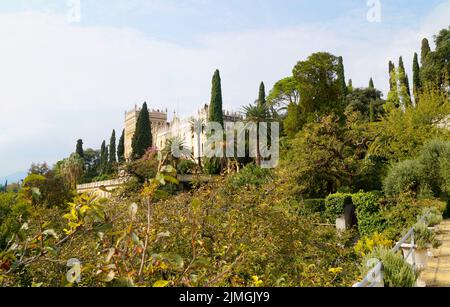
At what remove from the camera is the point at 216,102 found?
120ft

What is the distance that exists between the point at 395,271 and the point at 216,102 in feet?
110

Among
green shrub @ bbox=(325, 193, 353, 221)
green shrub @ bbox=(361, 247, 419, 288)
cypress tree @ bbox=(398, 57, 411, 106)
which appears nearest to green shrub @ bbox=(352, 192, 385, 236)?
green shrub @ bbox=(325, 193, 353, 221)

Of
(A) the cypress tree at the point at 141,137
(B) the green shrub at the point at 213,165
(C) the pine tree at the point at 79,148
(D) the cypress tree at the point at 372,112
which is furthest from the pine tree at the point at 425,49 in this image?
(C) the pine tree at the point at 79,148

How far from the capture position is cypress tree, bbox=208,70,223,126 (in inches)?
1436

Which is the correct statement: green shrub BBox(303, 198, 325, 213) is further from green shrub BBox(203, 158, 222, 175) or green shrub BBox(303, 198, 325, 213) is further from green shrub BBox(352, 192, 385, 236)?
green shrub BBox(203, 158, 222, 175)

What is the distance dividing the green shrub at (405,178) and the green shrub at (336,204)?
Answer: 1.51m

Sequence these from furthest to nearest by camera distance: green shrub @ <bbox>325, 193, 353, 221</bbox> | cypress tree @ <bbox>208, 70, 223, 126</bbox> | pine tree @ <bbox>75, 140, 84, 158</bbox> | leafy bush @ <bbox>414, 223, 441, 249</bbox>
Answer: pine tree @ <bbox>75, 140, 84, 158</bbox> < cypress tree @ <bbox>208, 70, 223, 126</bbox> < green shrub @ <bbox>325, 193, 353, 221</bbox> < leafy bush @ <bbox>414, 223, 441, 249</bbox>

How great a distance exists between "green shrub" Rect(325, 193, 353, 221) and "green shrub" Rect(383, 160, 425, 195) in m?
1.51

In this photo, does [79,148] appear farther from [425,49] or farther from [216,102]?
[425,49]

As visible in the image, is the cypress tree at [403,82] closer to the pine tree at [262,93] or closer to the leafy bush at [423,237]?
the pine tree at [262,93]

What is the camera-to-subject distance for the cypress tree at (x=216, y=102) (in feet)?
120

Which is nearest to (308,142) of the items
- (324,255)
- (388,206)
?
(388,206)

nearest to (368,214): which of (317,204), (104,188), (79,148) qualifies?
(317,204)
